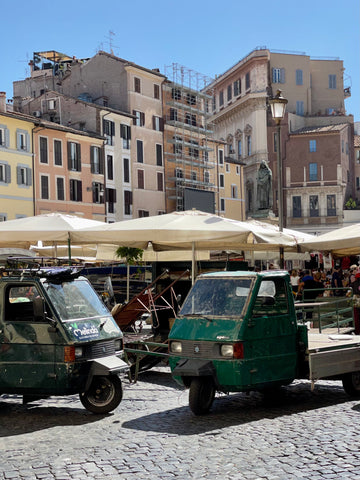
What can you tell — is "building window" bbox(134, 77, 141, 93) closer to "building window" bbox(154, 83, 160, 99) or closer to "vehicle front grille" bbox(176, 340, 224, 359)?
"building window" bbox(154, 83, 160, 99)

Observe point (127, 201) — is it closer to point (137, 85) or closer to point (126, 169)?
point (126, 169)

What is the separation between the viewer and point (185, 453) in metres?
7.15

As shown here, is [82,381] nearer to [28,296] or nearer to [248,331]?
[28,296]

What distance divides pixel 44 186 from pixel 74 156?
4207mm

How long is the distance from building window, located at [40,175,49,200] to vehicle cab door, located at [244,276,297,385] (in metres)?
43.6

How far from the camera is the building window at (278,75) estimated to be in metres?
81.4

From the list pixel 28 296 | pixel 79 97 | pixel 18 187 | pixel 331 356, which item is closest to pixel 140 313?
pixel 28 296

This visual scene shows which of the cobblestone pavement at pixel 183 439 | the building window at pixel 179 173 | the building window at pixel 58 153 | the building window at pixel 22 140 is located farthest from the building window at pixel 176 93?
the cobblestone pavement at pixel 183 439

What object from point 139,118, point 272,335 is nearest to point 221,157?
point 139,118

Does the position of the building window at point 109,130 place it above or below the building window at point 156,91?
below

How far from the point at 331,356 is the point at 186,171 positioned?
60.4 metres

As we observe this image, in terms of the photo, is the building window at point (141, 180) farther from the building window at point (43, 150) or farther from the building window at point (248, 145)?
the building window at point (248, 145)

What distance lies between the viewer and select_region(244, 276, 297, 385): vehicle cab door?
9047 millimetres

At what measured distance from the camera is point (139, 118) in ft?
207
